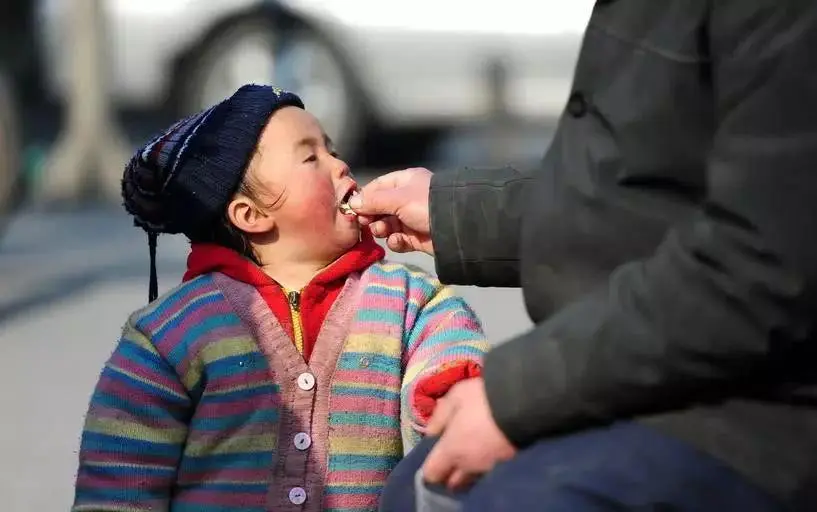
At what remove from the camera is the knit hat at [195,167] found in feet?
9.64

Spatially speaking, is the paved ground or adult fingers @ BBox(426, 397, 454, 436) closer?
adult fingers @ BBox(426, 397, 454, 436)

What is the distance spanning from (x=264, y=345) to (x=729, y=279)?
4.37ft

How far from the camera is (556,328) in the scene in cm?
184

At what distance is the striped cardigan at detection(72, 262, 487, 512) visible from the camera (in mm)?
2793

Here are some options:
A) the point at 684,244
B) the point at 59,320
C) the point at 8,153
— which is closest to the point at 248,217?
the point at 684,244

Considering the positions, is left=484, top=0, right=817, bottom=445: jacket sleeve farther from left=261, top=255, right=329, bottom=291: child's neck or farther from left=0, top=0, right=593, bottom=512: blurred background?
left=0, top=0, right=593, bottom=512: blurred background

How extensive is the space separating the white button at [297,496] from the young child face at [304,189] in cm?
45

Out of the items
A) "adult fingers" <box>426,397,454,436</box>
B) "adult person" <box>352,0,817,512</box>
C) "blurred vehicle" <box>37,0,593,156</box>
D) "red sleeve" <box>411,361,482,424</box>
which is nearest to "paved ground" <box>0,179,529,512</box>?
"red sleeve" <box>411,361,482,424</box>

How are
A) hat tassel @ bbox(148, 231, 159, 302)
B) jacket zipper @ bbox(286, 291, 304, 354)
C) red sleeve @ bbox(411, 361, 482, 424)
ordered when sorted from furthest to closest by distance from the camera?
hat tassel @ bbox(148, 231, 159, 302) < jacket zipper @ bbox(286, 291, 304, 354) < red sleeve @ bbox(411, 361, 482, 424)

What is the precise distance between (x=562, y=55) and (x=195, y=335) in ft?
25.4

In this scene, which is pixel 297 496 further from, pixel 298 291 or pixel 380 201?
pixel 380 201

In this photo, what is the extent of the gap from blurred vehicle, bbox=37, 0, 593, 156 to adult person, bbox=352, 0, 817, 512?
821cm

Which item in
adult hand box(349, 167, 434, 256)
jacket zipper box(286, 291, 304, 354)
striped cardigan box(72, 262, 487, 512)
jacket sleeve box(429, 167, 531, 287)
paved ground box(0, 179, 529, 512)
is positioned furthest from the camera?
paved ground box(0, 179, 529, 512)

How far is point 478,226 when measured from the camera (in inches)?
91.4
